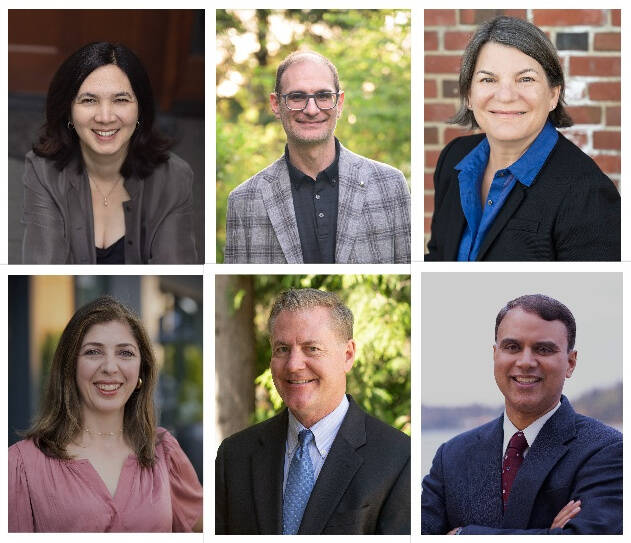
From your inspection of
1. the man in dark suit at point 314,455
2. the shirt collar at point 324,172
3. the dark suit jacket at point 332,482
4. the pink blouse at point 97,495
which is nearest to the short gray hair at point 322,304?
the man in dark suit at point 314,455

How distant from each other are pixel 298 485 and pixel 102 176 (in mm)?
1057

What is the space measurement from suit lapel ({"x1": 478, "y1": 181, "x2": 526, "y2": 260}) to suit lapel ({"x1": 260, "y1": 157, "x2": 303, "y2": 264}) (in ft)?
1.79

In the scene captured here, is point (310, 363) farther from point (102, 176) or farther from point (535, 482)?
point (102, 176)

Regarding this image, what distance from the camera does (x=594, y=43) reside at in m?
3.37

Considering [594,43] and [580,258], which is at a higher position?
[594,43]

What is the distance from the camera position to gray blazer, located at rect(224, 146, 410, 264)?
3.37 meters

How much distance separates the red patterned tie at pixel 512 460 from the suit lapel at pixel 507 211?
0.55m

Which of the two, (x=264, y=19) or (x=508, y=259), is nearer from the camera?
(x=508, y=259)

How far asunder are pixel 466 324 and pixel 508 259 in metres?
0.22

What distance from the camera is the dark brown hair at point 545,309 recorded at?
332cm

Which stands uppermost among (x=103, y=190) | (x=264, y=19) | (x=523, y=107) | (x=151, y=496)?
(x=264, y=19)

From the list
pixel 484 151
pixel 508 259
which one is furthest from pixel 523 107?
pixel 508 259

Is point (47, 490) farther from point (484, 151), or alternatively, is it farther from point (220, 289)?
point (484, 151)

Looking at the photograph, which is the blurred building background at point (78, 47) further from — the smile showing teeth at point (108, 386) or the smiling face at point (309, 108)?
the smile showing teeth at point (108, 386)
